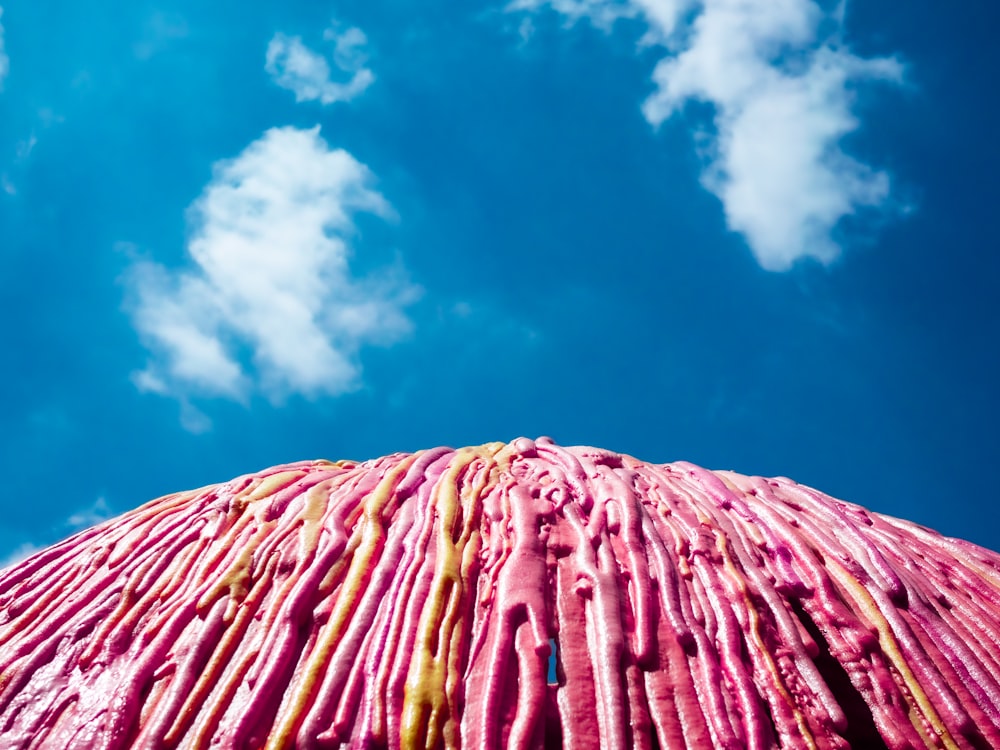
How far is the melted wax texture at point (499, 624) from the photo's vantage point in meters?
2.60

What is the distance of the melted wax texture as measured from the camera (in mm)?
2596

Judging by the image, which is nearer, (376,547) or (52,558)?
(376,547)

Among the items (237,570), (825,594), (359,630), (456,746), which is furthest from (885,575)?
(237,570)

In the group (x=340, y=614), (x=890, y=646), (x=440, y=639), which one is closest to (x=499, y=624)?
(x=440, y=639)

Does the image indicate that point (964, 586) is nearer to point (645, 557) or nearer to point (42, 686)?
point (645, 557)

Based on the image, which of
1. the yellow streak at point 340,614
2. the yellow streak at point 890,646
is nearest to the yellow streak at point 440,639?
the yellow streak at point 340,614

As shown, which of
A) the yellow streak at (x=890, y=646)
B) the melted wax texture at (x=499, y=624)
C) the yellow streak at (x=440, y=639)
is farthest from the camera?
the yellow streak at (x=890, y=646)

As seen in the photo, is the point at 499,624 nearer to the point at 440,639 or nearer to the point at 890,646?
the point at 440,639

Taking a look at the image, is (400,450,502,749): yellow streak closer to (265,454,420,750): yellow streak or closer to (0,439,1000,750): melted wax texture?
(0,439,1000,750): melted wax texture

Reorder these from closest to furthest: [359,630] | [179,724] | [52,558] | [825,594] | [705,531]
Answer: [179,724], [359,630], [825,594], [705,531], [52,558]

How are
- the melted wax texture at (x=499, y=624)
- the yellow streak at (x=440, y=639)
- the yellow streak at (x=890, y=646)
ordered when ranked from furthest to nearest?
the yellow streak at (x=890, y=646) < the melted wax texture at (x=499, y=624) < the yellow streak at (x=440, y=639)

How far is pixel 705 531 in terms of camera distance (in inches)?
140

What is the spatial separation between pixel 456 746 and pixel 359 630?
642 mm

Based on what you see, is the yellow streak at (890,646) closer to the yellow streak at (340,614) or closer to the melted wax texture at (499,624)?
the melted wax texture at (499,624)
